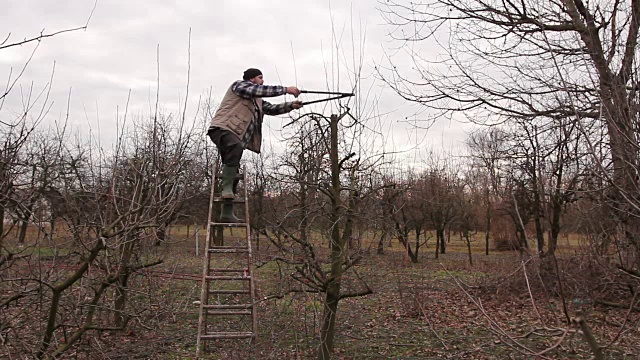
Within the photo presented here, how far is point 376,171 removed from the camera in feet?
23.1

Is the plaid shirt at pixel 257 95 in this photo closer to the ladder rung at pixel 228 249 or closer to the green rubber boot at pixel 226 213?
the green rubber boot at pixel 226 213

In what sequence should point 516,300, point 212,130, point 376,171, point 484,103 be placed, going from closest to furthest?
point 212,130, point 376,171, point 484,103, point 516,300

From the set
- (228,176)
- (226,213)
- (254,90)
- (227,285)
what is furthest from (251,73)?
(227,285)

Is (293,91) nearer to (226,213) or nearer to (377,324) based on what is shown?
(226,213)

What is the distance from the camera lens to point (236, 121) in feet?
19.5

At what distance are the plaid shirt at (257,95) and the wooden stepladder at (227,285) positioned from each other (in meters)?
0.58

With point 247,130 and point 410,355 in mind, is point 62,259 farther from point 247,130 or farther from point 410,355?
point 410,355

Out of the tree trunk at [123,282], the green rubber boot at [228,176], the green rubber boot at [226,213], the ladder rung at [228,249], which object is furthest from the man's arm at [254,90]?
the tree trunk at [123,282]

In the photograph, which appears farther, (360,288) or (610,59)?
(360,288)

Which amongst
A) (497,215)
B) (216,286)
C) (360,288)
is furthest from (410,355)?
(497,215)

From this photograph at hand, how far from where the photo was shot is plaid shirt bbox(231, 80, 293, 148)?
559 centimetres

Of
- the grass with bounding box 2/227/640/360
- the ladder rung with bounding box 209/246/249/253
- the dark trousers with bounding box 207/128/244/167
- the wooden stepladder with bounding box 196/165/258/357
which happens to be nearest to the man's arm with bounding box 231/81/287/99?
the dark trousers with bounding box 207/128/244/167

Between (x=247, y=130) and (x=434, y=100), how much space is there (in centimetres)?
468

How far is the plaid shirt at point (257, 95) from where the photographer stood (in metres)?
5.59
